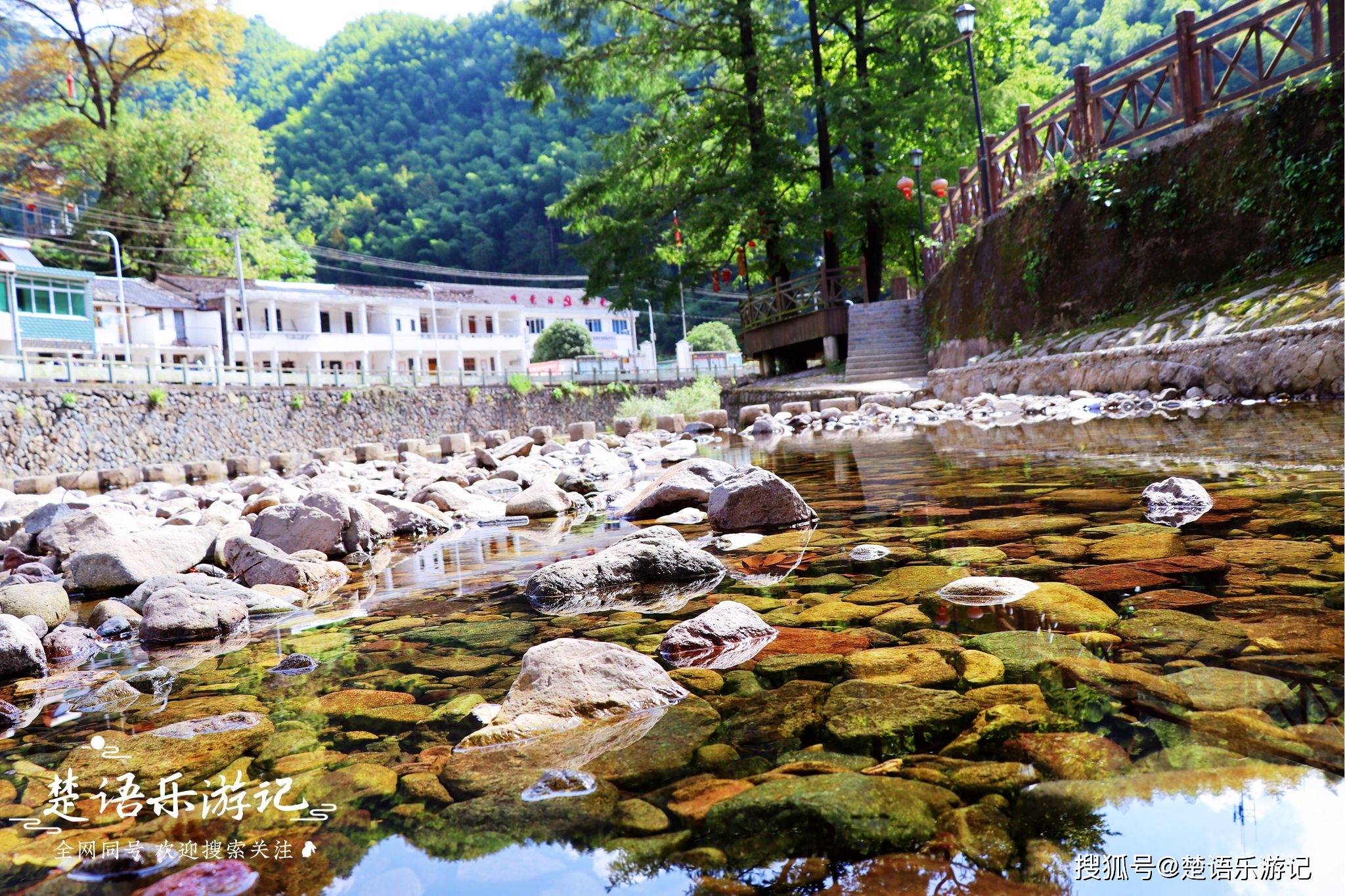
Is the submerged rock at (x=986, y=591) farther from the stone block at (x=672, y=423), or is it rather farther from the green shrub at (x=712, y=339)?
the green shrub at (x=712, y=339)

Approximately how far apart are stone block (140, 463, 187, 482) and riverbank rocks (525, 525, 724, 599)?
14.9 m

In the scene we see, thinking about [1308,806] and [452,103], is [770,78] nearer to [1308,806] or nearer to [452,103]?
[1308,806]

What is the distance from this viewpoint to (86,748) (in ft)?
7.18

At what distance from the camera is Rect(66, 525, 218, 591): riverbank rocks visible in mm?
4434

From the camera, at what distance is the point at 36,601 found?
3.58 m

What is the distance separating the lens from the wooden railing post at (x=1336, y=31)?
8.51 m

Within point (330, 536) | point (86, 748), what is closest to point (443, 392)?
point (330, 536)

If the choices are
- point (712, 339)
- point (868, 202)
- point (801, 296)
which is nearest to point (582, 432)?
point (801, 296)

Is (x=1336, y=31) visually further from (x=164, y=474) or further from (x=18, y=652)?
(x=164, y=474)

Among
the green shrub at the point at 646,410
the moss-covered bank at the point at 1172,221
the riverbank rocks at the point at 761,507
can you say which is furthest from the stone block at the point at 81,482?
the moss-covered bank at the point at 1172,221

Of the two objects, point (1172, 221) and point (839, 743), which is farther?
point (1172, 221)

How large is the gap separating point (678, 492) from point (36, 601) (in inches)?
129

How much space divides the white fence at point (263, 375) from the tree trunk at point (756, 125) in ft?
23.9

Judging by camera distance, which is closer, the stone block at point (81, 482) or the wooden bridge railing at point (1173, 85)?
the wooden bridge railing at point (1173, 85)
